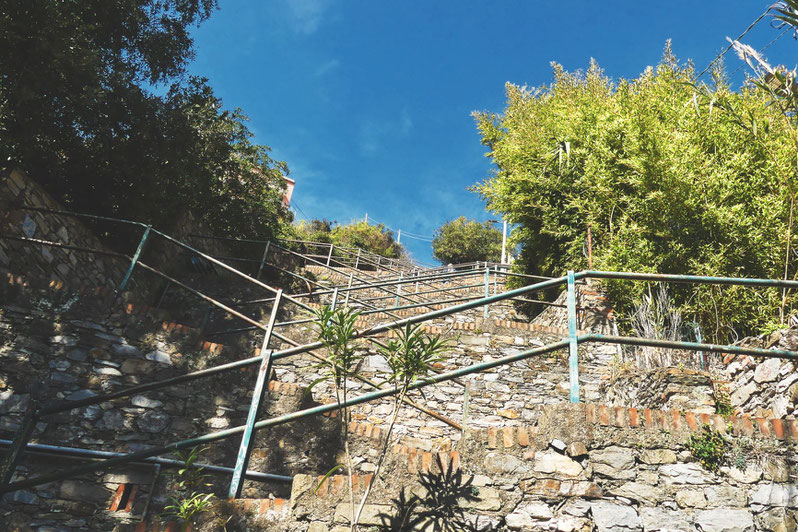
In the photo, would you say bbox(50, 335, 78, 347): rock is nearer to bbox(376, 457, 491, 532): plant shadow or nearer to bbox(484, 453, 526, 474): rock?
bbox(376, 457, 491, 532): plant shadow

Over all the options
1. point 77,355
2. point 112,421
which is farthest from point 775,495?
point 77,355

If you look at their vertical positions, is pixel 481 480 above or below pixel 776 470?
below

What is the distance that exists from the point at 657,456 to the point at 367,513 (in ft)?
4.47

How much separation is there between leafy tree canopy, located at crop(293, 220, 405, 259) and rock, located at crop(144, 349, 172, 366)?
15.3 meters

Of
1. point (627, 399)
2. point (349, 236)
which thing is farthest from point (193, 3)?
point (349, 236)

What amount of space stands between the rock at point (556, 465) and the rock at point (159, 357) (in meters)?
2.91

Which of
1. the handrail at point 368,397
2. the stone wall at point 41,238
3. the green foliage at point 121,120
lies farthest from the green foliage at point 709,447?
the green foliage at point 121,120

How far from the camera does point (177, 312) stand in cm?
652

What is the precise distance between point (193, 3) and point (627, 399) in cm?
893

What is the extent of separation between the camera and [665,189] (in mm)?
6191

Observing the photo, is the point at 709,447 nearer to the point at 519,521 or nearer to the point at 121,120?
the point at 519,521

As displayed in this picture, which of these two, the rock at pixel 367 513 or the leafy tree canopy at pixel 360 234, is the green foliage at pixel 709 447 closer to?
the rock at pixel 367 513

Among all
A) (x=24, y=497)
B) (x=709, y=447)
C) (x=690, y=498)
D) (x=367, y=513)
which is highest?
(x=709, y=447)

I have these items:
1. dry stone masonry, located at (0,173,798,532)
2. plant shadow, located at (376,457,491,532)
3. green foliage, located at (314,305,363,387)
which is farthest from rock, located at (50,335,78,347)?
plant shadow, located at (376,457,491,532)
